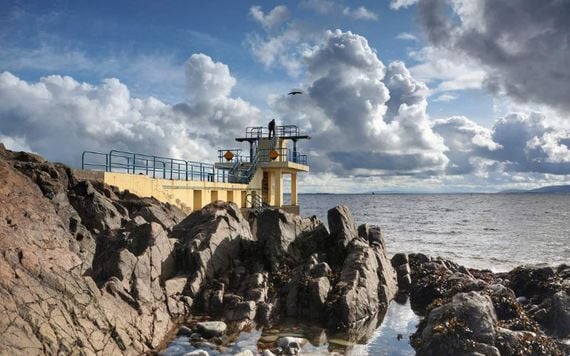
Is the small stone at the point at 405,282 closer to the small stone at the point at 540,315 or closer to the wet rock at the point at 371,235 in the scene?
the wet rock at the point at 371,235

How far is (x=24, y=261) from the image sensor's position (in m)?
10.6

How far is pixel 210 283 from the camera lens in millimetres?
16609

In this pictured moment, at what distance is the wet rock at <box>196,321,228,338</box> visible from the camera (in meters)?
13.3

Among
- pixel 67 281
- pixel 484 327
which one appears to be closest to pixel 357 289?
pixel 484 327

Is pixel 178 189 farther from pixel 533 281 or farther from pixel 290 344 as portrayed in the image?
pixel 533 281

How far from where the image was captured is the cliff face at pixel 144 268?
10.2 m

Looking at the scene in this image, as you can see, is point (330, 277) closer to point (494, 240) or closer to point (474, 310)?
point (474, 310)

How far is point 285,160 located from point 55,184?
88.8 feet

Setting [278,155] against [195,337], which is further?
[278,155]

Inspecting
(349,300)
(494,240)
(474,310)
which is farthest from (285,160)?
(474,310)

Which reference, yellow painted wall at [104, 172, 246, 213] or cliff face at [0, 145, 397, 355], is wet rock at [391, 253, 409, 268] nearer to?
cliff face at [0, 145, 397, 355]

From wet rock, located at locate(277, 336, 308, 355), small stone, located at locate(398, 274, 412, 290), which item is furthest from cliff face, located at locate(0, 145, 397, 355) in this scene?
wet rock, located at locate(277, 336, 308, 355)

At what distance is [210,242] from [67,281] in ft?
23.2

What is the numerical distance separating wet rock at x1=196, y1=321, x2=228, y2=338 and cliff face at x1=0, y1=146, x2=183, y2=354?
0.97m
